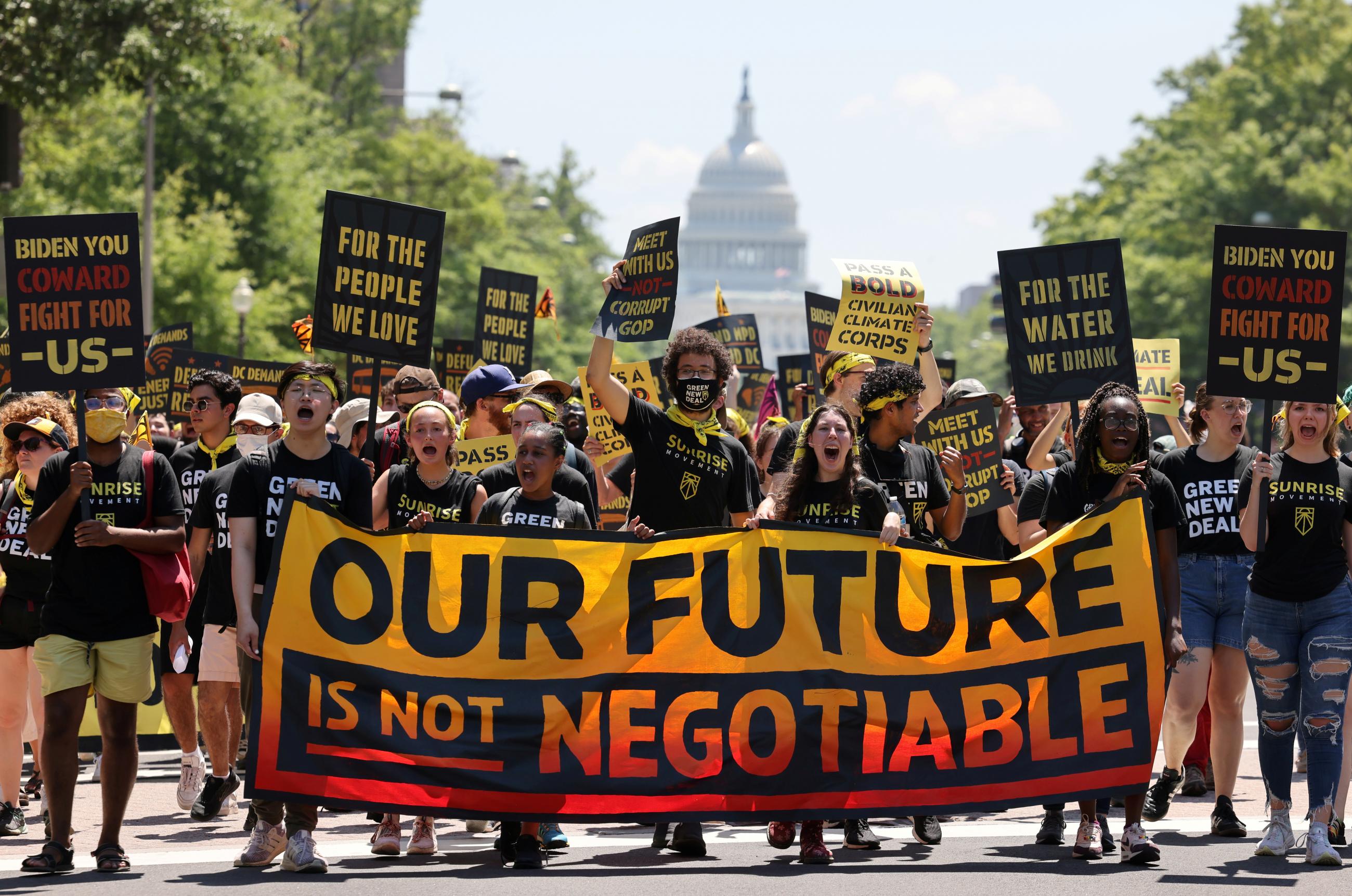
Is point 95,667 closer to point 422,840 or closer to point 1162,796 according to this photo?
point 422,840

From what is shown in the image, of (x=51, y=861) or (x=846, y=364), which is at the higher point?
(x=846, y=364)

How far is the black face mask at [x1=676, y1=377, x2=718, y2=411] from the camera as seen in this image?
8711 mm

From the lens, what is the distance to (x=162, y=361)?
15.8 m

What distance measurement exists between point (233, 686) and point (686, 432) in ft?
9.03

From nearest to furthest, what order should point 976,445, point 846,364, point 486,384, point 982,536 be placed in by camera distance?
1. point 846,364
2. point 486,384
3. point 976,445
4. point 982,536

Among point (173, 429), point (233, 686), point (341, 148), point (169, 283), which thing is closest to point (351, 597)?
point (233, 686)

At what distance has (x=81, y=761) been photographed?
12.3 meters

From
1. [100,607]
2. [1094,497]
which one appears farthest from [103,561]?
[1094,497]

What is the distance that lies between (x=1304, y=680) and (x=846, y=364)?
2667 mm

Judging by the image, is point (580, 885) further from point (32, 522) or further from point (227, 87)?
point (227, 87)

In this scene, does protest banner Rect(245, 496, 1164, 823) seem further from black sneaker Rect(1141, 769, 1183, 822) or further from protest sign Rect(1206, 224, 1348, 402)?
black sneaker Rect(1141, 769, 1183, 822)

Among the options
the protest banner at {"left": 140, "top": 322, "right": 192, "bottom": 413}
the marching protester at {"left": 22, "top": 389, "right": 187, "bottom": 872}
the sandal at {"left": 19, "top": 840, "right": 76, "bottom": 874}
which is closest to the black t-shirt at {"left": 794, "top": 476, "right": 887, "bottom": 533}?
the marching protester at {"left": 22, "top": 389, "right": 187, "bottom": 872}

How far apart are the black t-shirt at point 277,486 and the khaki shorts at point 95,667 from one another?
64cm

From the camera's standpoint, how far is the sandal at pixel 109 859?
8.17 metres
